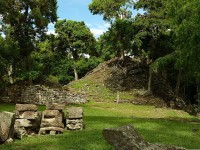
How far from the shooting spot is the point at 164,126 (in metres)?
22.7

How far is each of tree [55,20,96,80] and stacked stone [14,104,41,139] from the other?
162 feet

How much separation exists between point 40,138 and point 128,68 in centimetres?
4400

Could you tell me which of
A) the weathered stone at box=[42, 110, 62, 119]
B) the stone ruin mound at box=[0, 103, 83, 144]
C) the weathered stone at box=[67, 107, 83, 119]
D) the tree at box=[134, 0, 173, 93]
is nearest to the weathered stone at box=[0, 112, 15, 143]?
the stone ruin mound at box=[0, 103, 83, 144]

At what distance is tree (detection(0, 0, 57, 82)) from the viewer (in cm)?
4356

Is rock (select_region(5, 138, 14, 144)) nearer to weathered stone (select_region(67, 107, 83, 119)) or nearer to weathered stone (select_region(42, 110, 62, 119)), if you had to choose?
weathered stone (select_region(42, 110, 62, 119))

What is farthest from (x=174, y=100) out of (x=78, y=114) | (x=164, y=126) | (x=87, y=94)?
(x=78, y=114)

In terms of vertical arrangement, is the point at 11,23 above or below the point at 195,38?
above

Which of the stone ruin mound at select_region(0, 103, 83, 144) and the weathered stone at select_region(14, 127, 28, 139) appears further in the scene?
the stone ruin mound at select_region(0, 103, 83, 144)

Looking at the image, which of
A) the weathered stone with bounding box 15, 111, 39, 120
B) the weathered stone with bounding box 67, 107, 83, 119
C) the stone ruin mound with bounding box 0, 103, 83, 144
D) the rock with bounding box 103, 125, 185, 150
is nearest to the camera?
the rock with bounding box 103, 125, 185, 150

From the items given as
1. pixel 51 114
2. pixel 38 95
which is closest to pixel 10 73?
pixel 38 95

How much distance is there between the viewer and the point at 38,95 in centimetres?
4253

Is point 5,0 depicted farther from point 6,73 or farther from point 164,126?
point 164,126

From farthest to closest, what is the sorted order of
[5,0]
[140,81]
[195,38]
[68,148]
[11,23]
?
[140,81] → [11,23] → [5,0] → [195,38] → [68,148]

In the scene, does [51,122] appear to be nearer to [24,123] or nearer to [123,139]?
[24,123]
